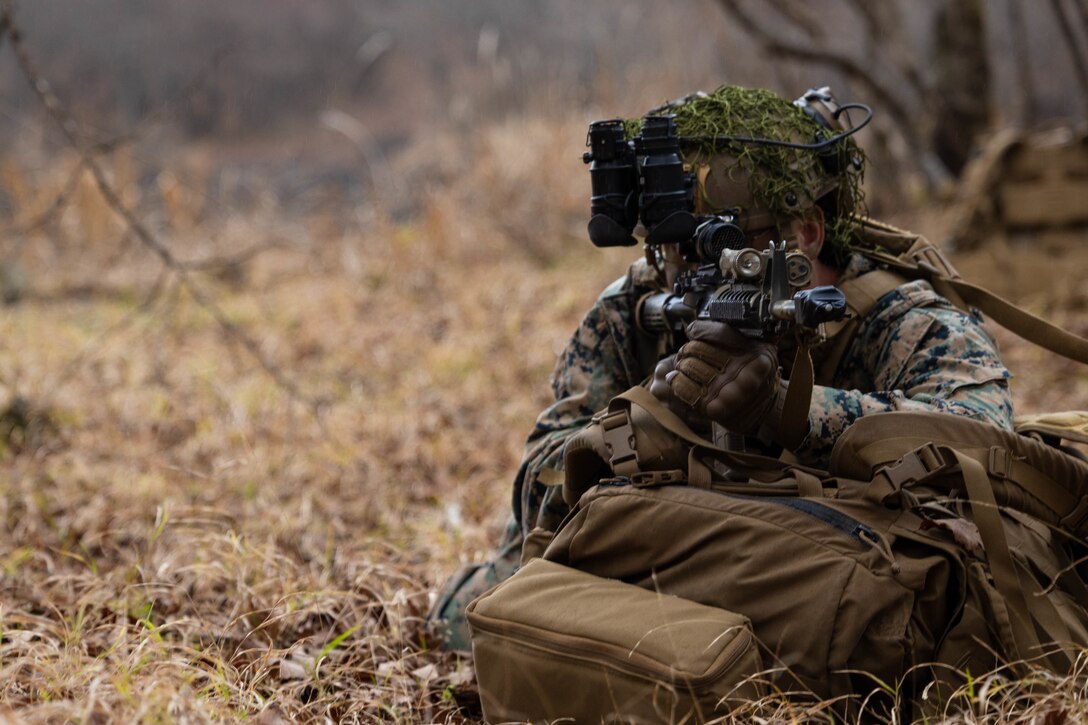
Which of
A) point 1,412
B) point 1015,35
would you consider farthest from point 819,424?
point 1015,35

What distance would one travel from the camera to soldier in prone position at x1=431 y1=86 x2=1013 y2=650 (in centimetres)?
221

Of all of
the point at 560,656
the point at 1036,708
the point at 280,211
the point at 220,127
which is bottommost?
the point at 1036,708

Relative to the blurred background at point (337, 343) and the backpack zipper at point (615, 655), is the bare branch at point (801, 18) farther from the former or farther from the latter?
the backpack zipper at point (615, 655)

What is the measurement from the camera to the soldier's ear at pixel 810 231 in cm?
256

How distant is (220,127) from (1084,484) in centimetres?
2252

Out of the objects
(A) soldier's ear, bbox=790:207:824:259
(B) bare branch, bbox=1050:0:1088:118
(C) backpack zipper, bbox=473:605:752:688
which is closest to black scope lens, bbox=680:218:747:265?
(A) soldier's ear, bbox=790:207:824:259

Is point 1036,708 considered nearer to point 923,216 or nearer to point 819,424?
point 819,424

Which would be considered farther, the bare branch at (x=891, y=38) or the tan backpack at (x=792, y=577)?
the bare branch at (x=891, y=38)

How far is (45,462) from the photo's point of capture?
16.1ft

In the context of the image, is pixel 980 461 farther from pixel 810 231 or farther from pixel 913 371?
pixel 810 231

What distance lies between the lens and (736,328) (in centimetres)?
209

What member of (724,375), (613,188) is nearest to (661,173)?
(613,188)

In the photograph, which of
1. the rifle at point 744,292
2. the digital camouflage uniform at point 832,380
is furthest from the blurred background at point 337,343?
the rifle at point 744,292

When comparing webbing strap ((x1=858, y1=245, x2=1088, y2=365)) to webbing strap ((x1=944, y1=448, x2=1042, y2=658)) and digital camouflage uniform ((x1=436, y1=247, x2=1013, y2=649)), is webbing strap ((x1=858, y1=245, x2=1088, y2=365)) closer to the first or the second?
digital camouflage uniform ((x1=436, y1=247, x2=1013, y2=649))
